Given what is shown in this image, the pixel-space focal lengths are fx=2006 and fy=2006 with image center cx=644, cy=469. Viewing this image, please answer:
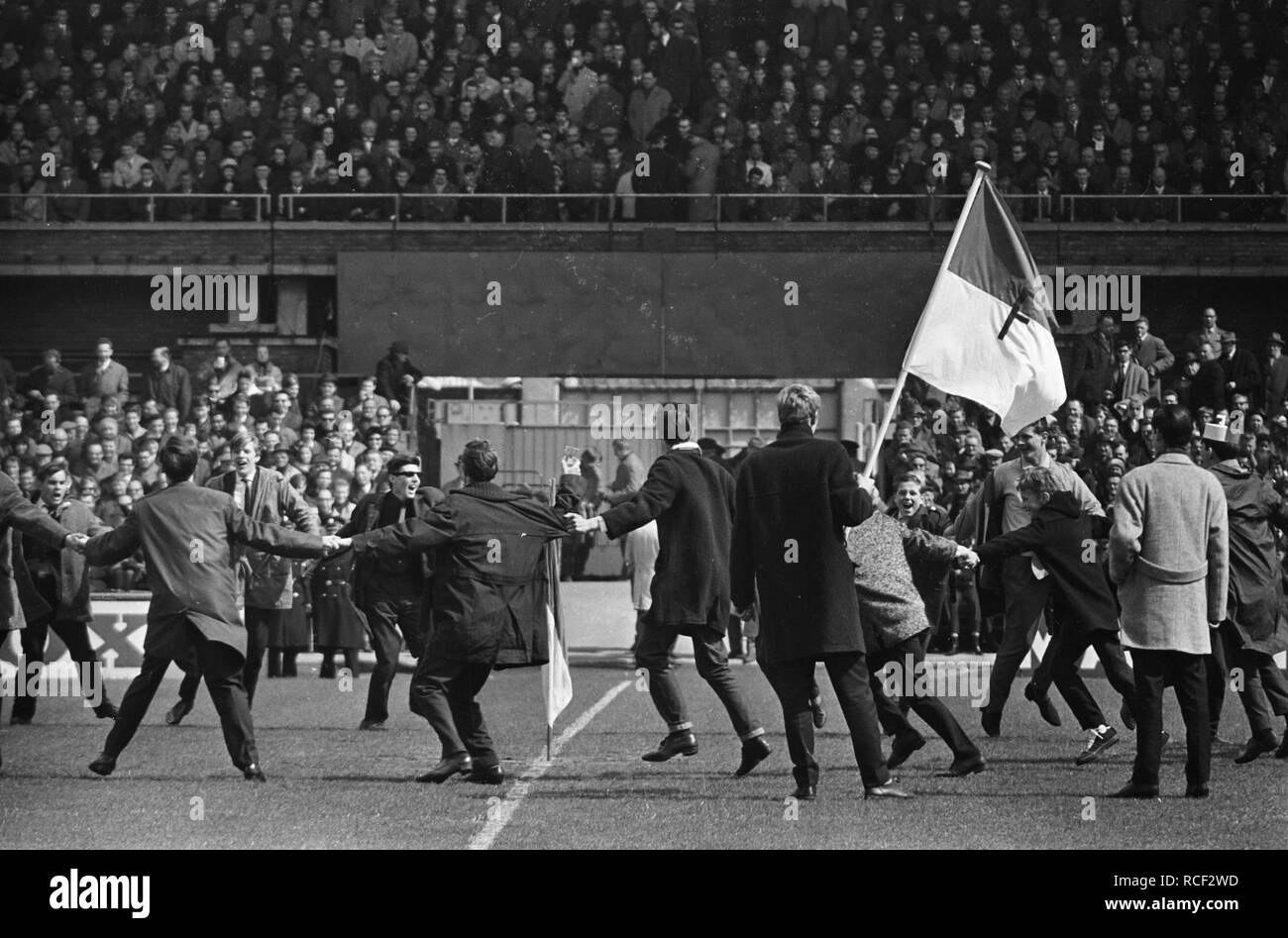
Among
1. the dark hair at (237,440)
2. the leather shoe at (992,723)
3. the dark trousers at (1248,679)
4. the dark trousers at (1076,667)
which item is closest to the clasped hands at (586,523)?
the dark trousers at (1076,667)

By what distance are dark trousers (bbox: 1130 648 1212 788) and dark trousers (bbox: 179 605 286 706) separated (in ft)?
16.7

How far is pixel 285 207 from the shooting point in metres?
26.5

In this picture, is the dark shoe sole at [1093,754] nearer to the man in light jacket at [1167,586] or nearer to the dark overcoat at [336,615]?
the man in light jacket at [1167,586]

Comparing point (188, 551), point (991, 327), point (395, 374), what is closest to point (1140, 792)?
point (991, 327)

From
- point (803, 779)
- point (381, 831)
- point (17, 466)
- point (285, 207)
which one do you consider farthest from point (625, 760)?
point (285, 207)

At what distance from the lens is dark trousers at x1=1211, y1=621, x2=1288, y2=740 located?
11.0m

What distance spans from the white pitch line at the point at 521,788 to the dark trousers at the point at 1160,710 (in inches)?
116

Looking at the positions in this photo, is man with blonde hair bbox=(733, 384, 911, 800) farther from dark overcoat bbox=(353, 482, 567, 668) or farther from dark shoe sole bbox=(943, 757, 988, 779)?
dark overcoat bbox=(353, 482, 567, 668)

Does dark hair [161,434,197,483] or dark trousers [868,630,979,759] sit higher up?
dark hair [161,434,197,483]

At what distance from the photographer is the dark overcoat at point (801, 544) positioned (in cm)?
910

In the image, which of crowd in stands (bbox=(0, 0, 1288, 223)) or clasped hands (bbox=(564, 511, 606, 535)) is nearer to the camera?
clasped hands (bbox=(564, 511, 606, 535))

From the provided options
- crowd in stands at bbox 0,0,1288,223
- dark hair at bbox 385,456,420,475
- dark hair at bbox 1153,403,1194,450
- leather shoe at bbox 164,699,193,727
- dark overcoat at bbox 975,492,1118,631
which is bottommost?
leather shoe at bbox 164,699,193,727

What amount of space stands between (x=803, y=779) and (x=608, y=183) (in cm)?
1738

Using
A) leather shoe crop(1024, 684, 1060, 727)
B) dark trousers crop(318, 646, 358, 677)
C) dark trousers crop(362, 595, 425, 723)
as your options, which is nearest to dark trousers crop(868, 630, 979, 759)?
leather shoe crop(1024, 684, 1060, 727)
